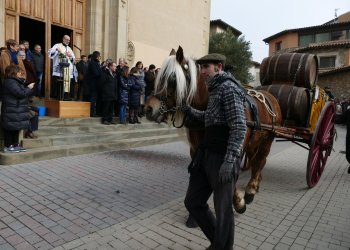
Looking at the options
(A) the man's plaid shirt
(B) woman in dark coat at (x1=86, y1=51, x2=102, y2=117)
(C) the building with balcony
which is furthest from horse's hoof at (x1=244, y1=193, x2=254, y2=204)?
(C) the building with balcony

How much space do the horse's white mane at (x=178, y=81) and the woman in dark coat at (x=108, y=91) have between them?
18.8 ft

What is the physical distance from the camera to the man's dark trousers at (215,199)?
270cm

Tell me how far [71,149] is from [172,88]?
14.2ft

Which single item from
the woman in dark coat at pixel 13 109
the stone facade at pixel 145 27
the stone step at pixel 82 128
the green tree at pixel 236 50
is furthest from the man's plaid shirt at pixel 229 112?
the green tree at pixel 236 50

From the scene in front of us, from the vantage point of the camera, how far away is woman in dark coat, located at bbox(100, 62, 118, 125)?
8930mm

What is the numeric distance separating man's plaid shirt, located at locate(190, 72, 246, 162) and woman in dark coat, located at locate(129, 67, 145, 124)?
7091mm

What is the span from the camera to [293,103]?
5.51 metres

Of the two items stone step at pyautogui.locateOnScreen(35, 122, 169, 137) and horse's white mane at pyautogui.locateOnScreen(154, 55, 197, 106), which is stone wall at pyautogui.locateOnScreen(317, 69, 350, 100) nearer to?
stone step at pyautogui.locateOnScreen(35, 122, 169, 137)

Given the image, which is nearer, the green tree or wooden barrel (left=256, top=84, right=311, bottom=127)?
wooden barrel (left=256, top=84, right=311, bottom=127)

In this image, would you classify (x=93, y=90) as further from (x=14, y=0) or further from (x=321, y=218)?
(x=321, y=218)

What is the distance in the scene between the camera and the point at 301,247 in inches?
135

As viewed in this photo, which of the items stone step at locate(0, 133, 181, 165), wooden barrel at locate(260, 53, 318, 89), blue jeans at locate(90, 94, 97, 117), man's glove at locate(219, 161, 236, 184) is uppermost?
wooden barrel at locate(260, 53, 318, 89)

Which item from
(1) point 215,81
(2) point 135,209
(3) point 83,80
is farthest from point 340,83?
(1) point 215,81

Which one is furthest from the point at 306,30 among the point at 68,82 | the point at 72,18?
the point at 68,82
